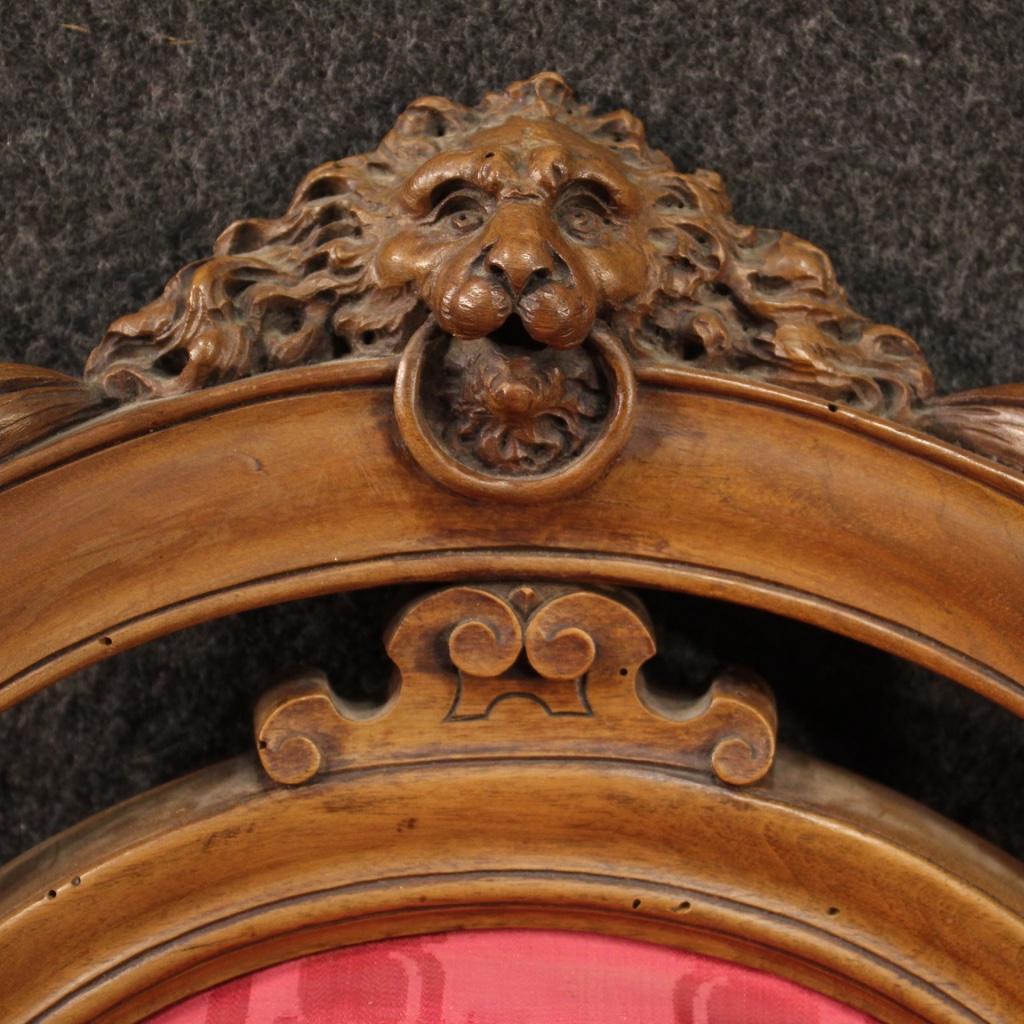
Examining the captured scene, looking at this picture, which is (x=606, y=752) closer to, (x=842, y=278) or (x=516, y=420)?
(x=516, y=420)

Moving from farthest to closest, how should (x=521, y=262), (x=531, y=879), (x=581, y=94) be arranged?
(x=581, y=94), (x=531, y=879), (x=521, y=262)

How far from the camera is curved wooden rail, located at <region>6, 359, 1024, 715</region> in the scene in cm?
68

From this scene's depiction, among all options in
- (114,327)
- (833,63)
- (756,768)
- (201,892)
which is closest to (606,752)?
(756,768)

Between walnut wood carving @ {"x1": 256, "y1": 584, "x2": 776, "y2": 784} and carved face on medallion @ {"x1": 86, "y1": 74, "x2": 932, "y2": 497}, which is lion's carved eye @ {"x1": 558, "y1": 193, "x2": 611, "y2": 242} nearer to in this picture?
carved face on medallion @ {"x1": 86, "y1": 74, "x2": 932, "y2": 497}

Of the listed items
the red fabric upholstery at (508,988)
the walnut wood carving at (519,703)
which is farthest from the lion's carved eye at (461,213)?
the red fabric upholstery at (508,988)

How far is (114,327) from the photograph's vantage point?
691 millimetres

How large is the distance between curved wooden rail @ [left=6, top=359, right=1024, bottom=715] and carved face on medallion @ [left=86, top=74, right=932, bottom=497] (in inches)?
0.8

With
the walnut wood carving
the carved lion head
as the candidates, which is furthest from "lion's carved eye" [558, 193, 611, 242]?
the walnut wood carving

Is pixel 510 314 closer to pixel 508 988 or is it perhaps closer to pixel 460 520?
pixel 460 520

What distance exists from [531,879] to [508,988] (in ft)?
0.18

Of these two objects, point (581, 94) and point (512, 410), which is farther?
point (581, 94)

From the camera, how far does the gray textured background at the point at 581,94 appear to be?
2.71ft

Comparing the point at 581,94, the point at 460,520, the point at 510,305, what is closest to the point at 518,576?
the point at 460,520

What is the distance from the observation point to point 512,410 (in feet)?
2.10
